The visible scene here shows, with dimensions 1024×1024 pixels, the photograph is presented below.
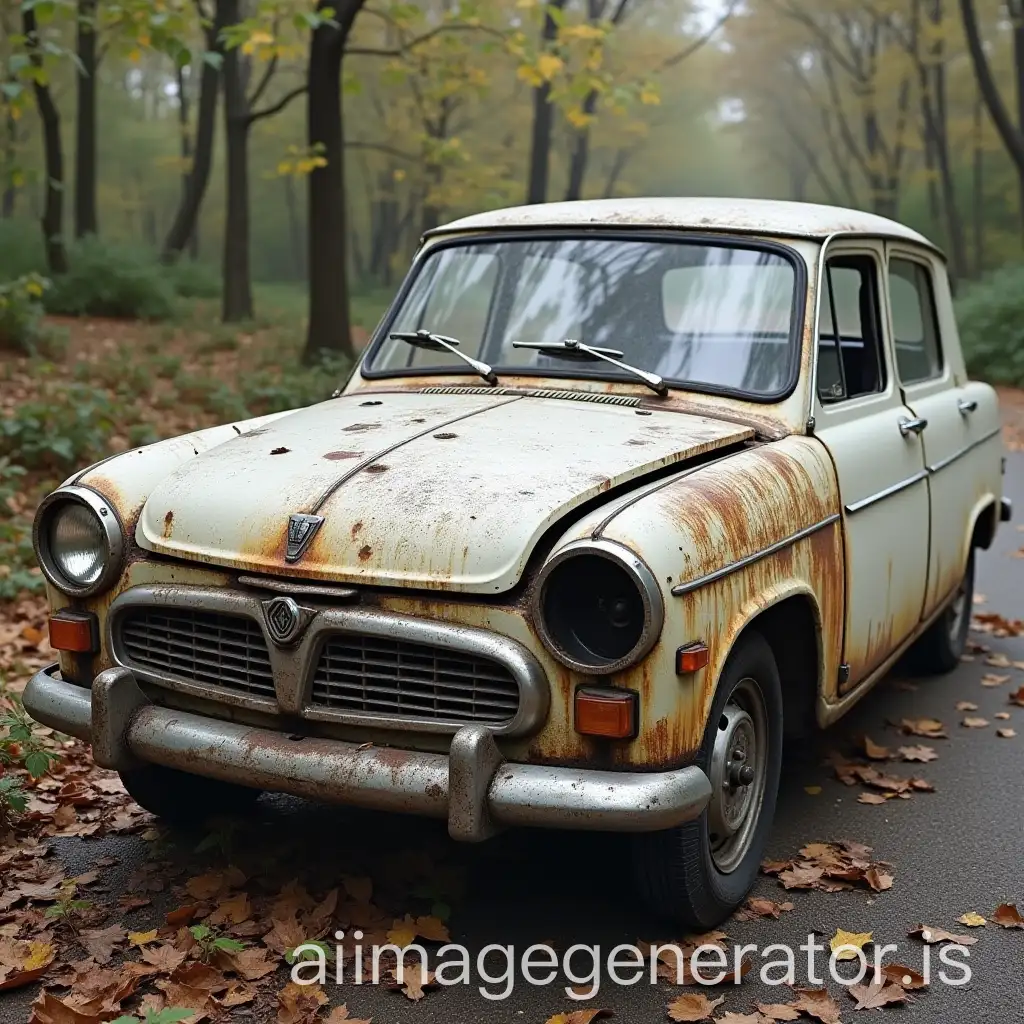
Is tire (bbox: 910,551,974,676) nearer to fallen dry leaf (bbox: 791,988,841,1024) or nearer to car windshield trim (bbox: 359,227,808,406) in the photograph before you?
car windshield trim (bbox: 359,227,808,406)

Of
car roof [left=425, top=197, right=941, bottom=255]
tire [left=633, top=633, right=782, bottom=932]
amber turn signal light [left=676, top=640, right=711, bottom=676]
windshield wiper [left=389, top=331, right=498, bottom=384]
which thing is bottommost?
tire [left=633, top=633, right=782, bottom=932]

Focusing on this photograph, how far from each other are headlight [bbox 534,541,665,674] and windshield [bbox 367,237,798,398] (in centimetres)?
135

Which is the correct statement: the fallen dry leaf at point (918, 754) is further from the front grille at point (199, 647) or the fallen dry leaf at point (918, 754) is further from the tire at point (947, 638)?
the front grille at point (199, 647)

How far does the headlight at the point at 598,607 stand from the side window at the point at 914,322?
2531 millimetres

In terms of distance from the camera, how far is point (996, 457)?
21.6 ft

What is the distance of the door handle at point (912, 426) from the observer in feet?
16.3

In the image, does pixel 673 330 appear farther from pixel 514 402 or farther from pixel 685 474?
pixel 685 474

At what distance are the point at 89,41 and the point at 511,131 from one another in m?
19.4

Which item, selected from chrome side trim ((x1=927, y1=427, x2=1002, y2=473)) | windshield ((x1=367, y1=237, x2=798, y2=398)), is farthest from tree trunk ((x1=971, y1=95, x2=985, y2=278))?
windshield ((x1=367, y1=237, x2=798, y2=398))

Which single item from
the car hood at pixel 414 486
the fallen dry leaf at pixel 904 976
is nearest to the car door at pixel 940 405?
the car hood at pixel 414 486

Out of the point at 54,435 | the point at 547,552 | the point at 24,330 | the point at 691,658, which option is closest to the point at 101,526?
the point at 547,552

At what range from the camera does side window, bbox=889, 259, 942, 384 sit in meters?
5.35

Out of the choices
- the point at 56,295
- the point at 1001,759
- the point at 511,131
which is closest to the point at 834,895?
the point at 1001,759

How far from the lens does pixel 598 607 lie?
3254 millimetres
